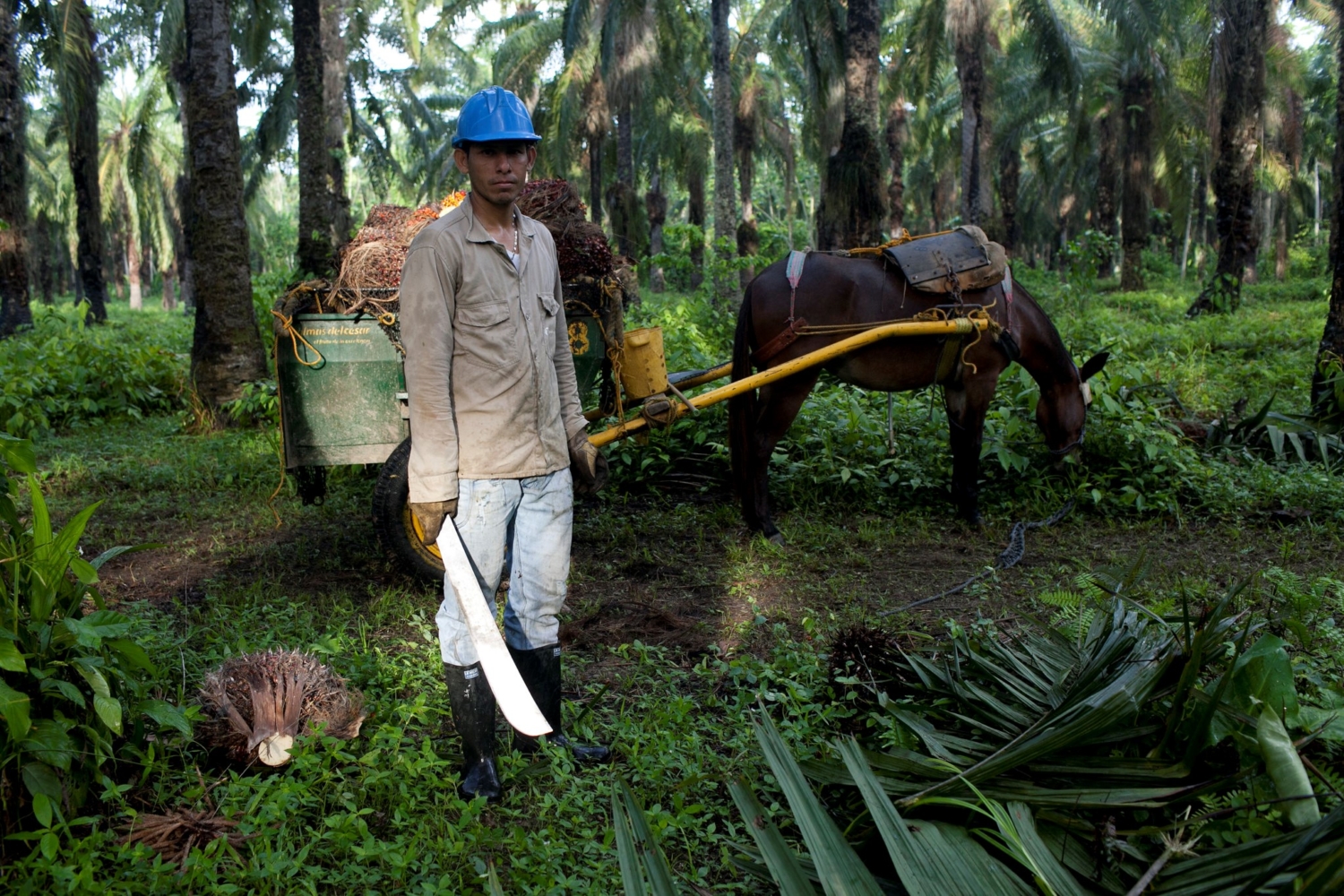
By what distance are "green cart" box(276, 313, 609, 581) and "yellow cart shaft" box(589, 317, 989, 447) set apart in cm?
118

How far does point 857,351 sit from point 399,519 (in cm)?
286

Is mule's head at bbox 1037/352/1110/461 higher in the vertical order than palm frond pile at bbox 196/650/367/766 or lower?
higher

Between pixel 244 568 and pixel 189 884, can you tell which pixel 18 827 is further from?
pixel 244 568

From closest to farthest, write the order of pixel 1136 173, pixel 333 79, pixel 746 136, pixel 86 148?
pixel 333 79, pixel 86 148, pixel 1136 173, pixel 746 136

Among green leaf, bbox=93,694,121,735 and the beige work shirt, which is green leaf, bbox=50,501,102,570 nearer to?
green leaf, bbox=93,694,121,735

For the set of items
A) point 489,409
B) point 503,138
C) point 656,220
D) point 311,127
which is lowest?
point 489,409

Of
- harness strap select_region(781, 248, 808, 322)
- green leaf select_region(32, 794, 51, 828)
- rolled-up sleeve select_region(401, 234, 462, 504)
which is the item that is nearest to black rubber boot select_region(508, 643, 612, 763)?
rolled-up sleeve select_region(401, 234, 462, 504)

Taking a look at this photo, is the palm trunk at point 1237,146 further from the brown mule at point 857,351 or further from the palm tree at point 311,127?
the palm tree at point 311,127

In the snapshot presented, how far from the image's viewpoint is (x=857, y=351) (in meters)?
5.90

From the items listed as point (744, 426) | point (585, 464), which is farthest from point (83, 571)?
point (744, 426)

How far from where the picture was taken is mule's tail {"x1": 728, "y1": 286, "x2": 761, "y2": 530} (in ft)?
19.7

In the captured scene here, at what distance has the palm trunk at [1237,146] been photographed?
48.1 feet

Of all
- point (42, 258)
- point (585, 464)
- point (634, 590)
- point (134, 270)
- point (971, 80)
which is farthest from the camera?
point (134, 270)

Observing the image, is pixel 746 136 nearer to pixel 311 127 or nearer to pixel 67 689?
pixel 311 127
